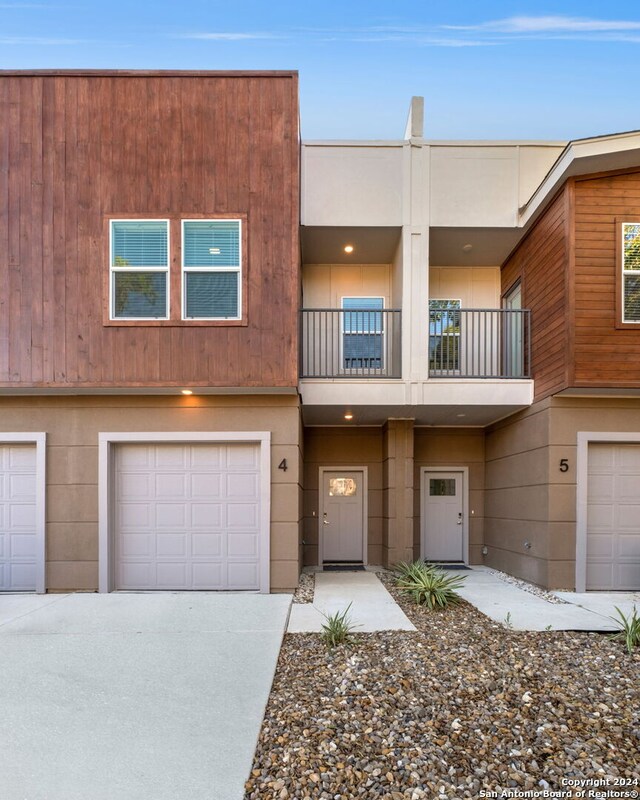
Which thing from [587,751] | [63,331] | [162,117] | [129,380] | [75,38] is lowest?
[587,751]

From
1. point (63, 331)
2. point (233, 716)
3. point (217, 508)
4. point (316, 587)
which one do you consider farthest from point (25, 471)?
point (233, 716)

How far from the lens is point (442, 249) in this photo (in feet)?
27.0

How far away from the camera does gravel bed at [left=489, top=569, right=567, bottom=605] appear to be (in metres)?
6.19

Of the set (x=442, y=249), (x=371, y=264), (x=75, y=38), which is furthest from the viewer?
(x=75, y=38)

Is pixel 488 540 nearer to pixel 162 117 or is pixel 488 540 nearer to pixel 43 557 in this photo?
pixel 43 557

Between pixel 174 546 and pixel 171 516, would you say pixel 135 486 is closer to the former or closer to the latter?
pixel 171 516

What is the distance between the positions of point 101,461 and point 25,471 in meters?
1.16

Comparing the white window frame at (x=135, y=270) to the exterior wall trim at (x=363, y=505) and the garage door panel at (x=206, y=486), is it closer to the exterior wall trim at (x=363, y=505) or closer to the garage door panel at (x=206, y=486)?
the garage door panel at (x=206, y=486)

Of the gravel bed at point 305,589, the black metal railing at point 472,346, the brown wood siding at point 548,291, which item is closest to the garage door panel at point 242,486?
the gravel bed at point 305,589

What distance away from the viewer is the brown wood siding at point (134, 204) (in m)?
6.25

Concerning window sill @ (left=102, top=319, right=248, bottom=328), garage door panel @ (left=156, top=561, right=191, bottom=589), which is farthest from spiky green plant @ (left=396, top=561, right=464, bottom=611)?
window sill @ (left=102, top=319, right=248, bottom=328)

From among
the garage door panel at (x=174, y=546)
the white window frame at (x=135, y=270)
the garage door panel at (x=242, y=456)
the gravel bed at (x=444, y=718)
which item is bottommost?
the gravel bed at (x=444, y=718)

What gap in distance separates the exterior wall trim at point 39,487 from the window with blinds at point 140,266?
2215mm

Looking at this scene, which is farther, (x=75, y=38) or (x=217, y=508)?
(x=75, y=38)
